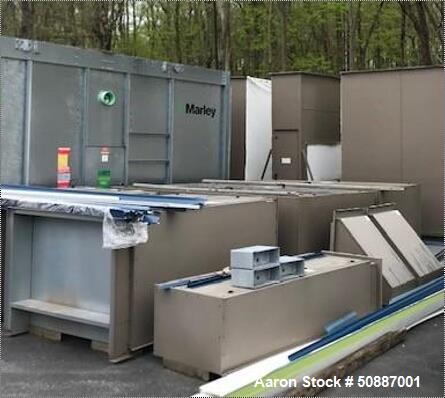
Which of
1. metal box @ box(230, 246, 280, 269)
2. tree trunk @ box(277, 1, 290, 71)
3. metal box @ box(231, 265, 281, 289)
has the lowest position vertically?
metal box @ box(231, 265, 281, 289)

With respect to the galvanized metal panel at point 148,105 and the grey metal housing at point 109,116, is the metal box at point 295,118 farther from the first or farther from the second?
the galvanized metal panel at point 148,105

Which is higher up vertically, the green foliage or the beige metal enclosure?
the green foliage

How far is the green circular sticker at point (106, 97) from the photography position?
7145 mm

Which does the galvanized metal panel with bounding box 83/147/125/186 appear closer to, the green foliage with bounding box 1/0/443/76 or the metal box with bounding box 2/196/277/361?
the metal box with bounding box 2/196/277/361

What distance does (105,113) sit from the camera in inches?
286

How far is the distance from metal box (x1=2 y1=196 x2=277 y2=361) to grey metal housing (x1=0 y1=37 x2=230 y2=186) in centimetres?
138

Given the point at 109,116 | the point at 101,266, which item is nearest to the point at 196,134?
the point at 109,116

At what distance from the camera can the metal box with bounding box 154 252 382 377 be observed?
4.09 metres

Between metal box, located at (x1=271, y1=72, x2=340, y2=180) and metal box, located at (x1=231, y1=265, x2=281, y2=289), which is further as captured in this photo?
metal box, located at (x1=271, y1=72, x2=340, y2=180)

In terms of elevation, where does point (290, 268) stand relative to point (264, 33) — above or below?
below

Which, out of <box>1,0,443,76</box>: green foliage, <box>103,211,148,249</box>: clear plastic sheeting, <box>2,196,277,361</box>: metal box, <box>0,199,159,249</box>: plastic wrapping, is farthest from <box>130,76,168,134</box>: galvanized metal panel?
<box>1,0,443,76</box>: green foliage

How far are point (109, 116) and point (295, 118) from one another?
426 centimetres

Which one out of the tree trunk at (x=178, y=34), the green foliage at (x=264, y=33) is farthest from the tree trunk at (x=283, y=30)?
the tree trunk at (x=178, y=34)

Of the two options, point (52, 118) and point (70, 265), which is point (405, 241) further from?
point (52, 118)
